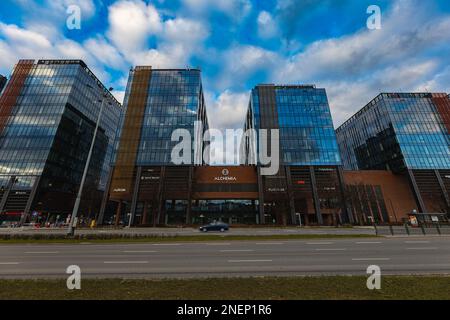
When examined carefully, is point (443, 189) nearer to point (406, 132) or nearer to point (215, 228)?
point (406, 132)

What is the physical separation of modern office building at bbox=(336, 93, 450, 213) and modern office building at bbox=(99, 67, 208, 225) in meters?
64.9

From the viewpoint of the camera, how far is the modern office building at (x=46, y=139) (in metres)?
58.2

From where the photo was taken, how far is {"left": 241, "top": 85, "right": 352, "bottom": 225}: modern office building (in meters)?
53.8

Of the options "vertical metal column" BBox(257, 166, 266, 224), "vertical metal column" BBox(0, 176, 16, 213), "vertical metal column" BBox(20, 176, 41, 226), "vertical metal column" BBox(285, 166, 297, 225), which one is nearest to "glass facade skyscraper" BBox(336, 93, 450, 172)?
"vertical metal column" BBox(285, 166, 297, 225)

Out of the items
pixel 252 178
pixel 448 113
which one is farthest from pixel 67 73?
pixel 448 113

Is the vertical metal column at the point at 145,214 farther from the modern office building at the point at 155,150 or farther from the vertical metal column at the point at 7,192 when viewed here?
the vertical metal column at the point at 7,192

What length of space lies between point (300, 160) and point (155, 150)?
139 ft

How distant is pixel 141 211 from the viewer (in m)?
57.4

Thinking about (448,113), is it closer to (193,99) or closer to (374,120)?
(374,120)

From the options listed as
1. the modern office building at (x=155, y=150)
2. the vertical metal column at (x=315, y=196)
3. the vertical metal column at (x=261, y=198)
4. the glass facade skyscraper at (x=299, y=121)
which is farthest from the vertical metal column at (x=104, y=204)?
the vertical metal column at (x=315, y=196)

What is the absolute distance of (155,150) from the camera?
5891 cm

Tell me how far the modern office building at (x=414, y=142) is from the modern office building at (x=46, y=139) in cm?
8895

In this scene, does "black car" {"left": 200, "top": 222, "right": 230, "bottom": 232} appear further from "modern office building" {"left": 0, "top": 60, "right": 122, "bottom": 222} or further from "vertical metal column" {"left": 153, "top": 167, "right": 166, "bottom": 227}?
"modern office building" {"left": 0, "top": 60, "right": 122, "bottom": 222}
